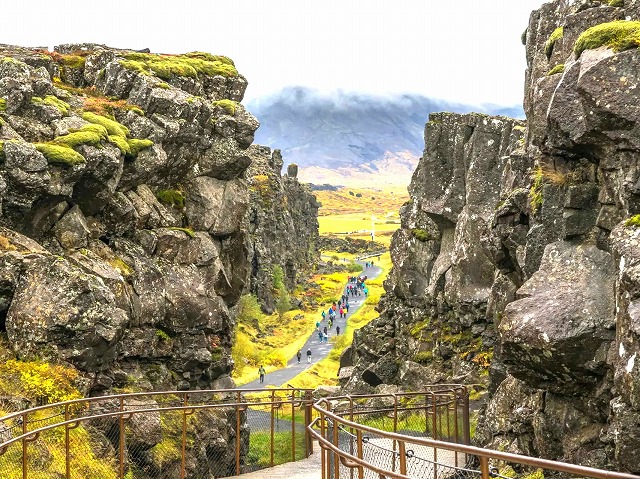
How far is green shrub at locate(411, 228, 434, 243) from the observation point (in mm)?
43844

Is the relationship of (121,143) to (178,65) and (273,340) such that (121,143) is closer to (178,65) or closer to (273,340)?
(178,65)

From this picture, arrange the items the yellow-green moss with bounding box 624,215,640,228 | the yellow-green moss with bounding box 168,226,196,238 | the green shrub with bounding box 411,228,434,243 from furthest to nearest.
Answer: the green shrub with bounding box 411,228,434,243
the yellow-green moss with bounding box 168,226,196,238
the yellow-green moss with bounding box 624,215,640,228

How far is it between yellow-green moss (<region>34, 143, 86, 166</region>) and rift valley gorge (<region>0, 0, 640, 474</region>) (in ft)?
0.27

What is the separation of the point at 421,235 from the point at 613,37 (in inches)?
1148

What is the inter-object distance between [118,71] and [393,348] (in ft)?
78.3

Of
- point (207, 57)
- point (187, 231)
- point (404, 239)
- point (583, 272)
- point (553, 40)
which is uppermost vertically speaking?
point (207, 57)

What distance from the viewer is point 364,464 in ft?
33.0

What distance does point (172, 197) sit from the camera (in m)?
32.0

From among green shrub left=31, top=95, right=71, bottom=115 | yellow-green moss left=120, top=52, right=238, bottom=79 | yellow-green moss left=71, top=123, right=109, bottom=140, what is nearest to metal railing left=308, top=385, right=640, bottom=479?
yellow-green moss left=71, top=123, right=109, bottom=140

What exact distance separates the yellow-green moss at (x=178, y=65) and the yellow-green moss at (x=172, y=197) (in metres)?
6.20

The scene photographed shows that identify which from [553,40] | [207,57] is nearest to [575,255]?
[553,40]

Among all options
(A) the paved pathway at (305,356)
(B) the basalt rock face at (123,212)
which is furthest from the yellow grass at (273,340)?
(B) the basalt rock face at (123,212)

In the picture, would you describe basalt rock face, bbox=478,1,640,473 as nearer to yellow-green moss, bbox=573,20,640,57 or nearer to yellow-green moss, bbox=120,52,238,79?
yellow-green moss, bbox=573,20,640,57

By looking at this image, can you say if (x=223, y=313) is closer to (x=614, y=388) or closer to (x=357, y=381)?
(x=357, y=381)
